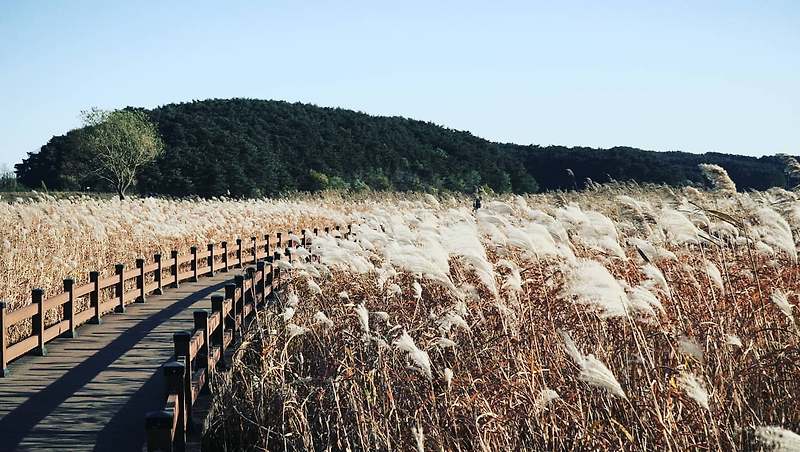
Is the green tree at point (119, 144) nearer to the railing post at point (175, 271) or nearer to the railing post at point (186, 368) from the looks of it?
the railing post at point (175, 271)

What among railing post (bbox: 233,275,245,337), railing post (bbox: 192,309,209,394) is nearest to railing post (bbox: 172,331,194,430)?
railing post (bbox: 192,309,209,394)

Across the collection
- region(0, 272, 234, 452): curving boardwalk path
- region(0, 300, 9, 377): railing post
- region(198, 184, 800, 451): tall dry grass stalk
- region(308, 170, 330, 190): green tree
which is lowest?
region(0, 272, 234, 452): curving boardwalk path

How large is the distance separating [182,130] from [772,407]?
243 feet

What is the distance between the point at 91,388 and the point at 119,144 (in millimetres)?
50860

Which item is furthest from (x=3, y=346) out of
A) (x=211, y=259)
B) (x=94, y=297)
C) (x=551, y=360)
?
(x=211, y=259)

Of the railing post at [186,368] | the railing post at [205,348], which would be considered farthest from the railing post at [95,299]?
the railing post at [186,368]

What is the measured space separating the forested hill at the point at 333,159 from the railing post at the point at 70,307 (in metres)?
43.6

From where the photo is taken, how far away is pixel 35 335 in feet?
30.8

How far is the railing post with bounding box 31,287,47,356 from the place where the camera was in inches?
364

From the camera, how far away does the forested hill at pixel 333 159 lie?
203 ft

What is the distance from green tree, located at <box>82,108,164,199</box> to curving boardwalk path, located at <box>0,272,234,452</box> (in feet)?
151

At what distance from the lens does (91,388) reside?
762 cm

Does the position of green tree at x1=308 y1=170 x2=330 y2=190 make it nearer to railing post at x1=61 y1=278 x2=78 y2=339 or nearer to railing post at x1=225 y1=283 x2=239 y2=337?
railing post at x1=61 y1=278 x2=78 y2=339

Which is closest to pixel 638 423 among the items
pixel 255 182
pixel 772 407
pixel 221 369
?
pixel 772 407
